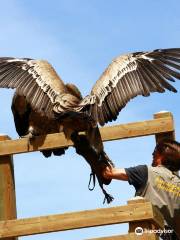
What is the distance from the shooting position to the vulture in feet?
27.5

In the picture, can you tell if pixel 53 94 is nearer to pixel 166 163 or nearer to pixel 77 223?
pixel 166 163

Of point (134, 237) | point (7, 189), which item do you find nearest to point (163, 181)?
point (134, 237)

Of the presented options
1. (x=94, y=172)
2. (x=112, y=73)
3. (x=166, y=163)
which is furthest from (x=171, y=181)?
(x=112, y=73)

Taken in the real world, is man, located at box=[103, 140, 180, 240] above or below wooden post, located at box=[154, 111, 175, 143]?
Result: below

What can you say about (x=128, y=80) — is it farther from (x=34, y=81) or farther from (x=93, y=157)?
(x=93, y=157)

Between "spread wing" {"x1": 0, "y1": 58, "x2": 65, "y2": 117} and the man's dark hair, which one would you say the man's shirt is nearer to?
the man's dark hair

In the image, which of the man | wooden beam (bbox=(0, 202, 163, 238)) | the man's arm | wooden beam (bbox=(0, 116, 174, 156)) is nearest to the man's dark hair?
the man

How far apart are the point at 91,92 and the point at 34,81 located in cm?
76

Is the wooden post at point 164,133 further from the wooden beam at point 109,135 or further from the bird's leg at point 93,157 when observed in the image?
the bird's leg at point 93,157

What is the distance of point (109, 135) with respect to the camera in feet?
24.6

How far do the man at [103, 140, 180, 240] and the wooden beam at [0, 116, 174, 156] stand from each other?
69cm

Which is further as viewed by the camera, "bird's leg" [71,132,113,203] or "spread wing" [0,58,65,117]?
"spread wing" [0,58,65,117]

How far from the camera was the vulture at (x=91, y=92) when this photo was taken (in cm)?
838

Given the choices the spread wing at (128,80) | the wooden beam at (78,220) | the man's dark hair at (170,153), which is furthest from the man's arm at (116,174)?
the spread wing at (128,80)
